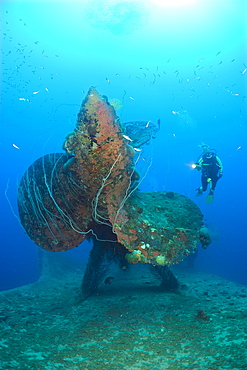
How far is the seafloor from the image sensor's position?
251cm

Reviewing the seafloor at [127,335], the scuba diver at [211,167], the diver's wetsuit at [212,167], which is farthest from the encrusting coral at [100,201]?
the diver's wetsuit at [212,167]

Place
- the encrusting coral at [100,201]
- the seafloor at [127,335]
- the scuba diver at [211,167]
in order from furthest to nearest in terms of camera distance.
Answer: the scuba diver at [211,167] < the encrusting coral at [100,201] < the seafloor at [127,335]

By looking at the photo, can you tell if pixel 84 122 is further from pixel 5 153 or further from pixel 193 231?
pixel 5 153

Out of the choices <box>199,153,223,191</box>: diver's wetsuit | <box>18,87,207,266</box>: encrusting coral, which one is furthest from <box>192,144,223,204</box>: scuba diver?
<box>18,87,207,266</box>: encrusting coral

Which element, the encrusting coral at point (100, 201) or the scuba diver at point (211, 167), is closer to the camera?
the encrusting coral at point (100, 201)

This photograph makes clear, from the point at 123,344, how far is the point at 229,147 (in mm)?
81549

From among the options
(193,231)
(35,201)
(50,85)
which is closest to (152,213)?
(193,231)

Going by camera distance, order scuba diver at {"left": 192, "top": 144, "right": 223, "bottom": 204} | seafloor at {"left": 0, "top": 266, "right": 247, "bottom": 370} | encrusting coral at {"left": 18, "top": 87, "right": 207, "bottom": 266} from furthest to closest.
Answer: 1. scuba diver at {"left": 192, "top": 144, "right": 223, "bottom": 204}
2. encrusting coral at {"left": 18, "top": 87, "right": 207, "bottom": 266}
3. seafloor at {"left": 0, "top": 266, "right": 247, "bottom": 370}

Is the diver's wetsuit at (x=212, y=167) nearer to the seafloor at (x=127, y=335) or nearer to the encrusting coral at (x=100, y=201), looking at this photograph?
the encrusting coral at (x=100, y=201)

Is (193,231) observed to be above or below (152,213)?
below

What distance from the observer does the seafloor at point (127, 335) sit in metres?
2.51

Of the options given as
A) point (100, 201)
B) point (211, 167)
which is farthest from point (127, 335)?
point (211, 167)

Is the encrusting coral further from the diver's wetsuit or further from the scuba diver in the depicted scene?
the diver's wetsuit

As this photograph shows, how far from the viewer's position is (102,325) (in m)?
3.73
